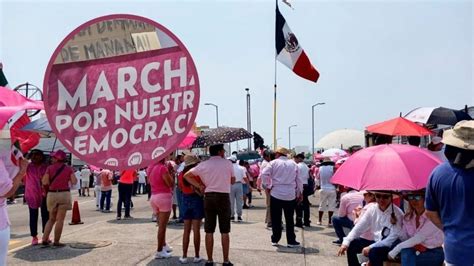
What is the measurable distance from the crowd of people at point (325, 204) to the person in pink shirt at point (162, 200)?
0.05 ft

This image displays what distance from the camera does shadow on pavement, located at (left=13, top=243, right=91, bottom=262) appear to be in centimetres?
689

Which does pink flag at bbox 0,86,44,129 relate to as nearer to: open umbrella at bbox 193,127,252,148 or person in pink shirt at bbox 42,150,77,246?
open umbrella at bbox 193,127,252,148

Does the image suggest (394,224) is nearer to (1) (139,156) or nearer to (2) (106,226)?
(1) (139,156)

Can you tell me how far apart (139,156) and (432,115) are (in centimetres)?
599

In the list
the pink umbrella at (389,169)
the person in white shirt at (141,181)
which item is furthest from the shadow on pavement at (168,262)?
Result: the person in white shirt at (141,181)

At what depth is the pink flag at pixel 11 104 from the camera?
3.33 meters

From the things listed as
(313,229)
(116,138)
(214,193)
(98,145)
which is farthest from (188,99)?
(313,229)

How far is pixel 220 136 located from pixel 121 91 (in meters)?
3.98

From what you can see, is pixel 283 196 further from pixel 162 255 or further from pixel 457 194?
pixel 457 194

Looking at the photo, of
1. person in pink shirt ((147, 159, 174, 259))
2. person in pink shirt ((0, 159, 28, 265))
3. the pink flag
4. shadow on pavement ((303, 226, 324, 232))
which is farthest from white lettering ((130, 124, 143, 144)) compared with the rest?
shadow on pavement ((303, 226, 324, 232))

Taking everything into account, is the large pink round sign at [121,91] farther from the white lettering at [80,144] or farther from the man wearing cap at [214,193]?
the man wearing cap at [214,193]

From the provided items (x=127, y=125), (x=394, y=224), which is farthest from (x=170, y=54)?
(x=394, y=224)

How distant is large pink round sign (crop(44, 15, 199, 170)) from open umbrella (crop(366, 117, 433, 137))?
439 cm

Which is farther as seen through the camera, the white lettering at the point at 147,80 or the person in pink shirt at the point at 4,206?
the person in pink shirt at the point at 4,206
